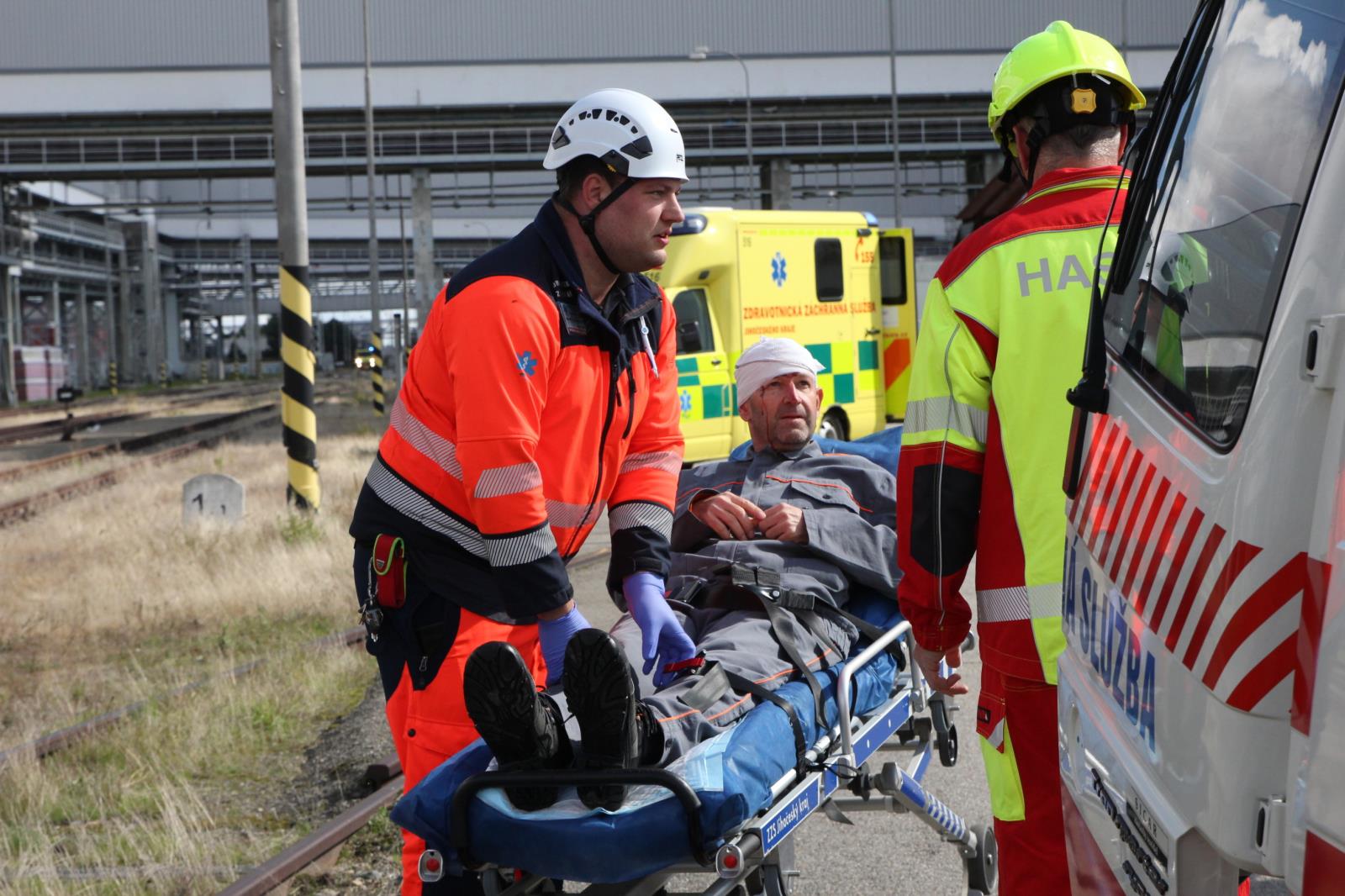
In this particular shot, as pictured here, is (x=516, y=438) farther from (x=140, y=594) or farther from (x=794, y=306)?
(x=794, y=306)

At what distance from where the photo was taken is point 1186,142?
6.79 feet

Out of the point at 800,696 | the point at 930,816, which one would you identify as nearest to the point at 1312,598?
the point at 800,696

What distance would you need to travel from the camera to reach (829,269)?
54.3 feet

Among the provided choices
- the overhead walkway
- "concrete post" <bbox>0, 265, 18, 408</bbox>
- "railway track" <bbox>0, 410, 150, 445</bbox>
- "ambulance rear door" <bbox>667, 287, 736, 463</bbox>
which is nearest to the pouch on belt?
"ambulance rear door" <bbox>667, 287, 736, 463</bbox>

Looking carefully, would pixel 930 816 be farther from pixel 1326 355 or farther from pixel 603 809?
pixel 1326 355

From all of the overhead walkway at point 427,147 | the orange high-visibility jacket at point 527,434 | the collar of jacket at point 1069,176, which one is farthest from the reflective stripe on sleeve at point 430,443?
the overhead walkway at point 427,147

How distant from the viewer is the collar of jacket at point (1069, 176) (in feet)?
9.68

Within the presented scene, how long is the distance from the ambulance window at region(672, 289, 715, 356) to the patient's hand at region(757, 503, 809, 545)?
34.0 feet

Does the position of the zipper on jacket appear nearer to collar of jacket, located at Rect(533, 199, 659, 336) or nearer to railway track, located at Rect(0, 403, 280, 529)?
collar of jacket, located at Rect(533, 199, 659, 336)

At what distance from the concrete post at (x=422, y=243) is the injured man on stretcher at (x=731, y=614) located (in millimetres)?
28149

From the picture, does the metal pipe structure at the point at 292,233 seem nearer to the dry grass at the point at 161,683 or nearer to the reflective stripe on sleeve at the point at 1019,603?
the dry grass at the point at 161,683

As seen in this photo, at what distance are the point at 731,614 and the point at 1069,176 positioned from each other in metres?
1.86

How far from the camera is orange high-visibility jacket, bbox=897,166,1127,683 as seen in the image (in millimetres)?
2797

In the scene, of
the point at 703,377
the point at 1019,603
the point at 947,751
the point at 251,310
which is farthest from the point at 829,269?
the point at 251,310
